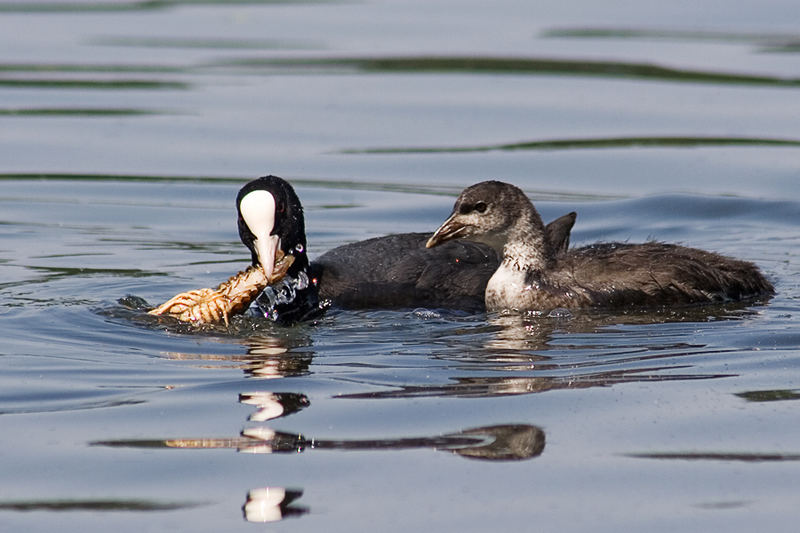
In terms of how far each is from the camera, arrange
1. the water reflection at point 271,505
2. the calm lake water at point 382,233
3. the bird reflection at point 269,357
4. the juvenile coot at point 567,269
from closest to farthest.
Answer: the water reflection at point 271,505, the calm lake water at point 382,233, the bird reflection at point 269,357, the juvenile coot at point 567,269

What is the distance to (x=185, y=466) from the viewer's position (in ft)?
18.2

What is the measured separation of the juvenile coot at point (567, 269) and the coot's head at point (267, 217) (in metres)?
0.79

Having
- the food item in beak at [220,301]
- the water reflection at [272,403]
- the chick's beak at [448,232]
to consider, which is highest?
the chick's beak at [448,232]

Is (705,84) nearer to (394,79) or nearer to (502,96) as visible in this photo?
(502,96)

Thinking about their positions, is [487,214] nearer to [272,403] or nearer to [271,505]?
[272,403]

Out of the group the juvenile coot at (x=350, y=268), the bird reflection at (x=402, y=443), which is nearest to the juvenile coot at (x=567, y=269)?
the juvenile coot at (x=350, y=268)

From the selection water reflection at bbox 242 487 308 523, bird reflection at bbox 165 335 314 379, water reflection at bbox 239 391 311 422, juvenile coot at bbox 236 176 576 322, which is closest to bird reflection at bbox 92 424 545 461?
water reflection at bbox 239 391 311 422

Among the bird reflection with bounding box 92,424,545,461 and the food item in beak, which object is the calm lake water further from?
the food item in beak

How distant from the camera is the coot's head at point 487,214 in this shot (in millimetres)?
8578

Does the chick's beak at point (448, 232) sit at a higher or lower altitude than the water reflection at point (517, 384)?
higher

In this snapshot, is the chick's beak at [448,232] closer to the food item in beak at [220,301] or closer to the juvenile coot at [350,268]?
the juvenile coot at [350,268]

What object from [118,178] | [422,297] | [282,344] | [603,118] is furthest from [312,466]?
[603,118]

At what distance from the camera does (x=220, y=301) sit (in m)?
8.07

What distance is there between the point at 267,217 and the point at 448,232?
107 centimetres
